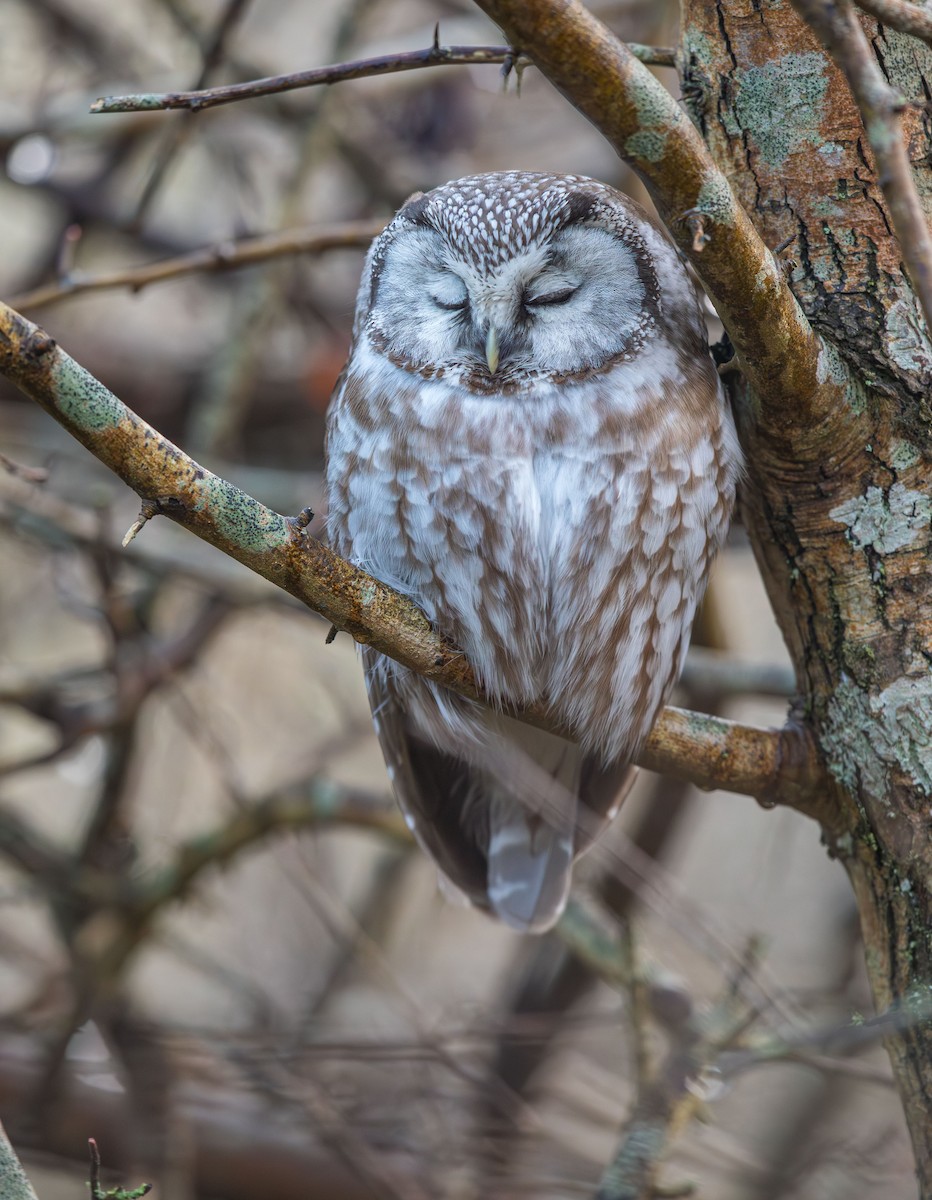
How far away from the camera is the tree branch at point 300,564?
156 centimetres

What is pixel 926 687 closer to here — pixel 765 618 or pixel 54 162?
pixel 54 162

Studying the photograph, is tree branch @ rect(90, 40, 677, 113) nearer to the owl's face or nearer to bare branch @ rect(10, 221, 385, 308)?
the owl's face

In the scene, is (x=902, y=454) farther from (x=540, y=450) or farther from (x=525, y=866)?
(x=525, y=866)

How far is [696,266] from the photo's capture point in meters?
1.70

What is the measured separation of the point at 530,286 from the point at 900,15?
3.56ft

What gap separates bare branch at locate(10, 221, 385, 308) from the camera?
2621 mm

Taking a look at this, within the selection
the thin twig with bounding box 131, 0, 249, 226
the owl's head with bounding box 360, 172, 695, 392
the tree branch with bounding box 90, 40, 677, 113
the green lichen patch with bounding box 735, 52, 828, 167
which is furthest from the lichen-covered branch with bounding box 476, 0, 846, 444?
the thin twig with bounding box 131, 0, 249, 226

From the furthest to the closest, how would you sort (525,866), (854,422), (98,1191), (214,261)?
(525,866) → (214,261) → (854,422) → (98,1191)

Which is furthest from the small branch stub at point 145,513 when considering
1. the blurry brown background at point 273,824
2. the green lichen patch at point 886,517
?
the green lichen patch at point 886,517

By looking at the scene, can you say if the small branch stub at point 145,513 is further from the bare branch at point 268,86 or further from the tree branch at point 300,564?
the bare branch at point 268,86

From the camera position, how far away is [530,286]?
2365 mm

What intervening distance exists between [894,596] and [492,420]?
762mm

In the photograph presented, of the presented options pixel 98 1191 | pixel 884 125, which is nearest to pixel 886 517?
pixel 884 125

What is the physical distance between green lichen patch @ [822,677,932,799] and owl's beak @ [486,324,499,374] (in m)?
0.81
